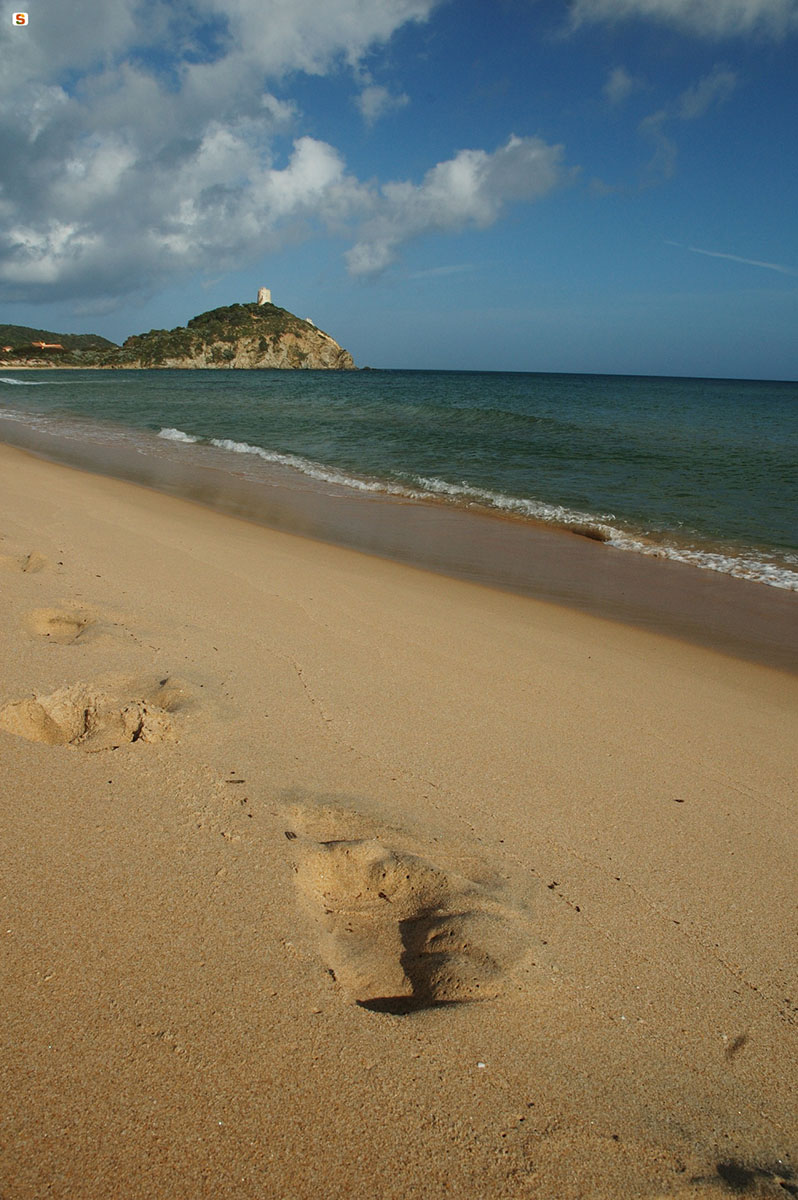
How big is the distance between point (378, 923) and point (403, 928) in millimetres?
84

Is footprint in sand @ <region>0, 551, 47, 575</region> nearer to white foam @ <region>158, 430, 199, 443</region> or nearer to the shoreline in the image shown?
the shoreline

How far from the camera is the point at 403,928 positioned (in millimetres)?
2125

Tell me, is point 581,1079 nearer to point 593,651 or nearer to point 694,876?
point 694,876

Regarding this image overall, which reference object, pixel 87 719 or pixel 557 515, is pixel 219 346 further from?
pixel 87 719

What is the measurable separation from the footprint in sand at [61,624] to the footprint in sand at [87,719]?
74 centimetres

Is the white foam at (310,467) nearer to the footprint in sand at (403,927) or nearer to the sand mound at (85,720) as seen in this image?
the sand mound at (85,720)

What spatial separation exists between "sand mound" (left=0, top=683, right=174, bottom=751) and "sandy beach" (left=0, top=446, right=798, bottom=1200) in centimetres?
2

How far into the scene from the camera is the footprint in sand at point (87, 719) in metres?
2.91

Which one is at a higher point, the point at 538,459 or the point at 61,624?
the point at 538,459

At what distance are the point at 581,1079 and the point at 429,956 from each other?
52 centimetres

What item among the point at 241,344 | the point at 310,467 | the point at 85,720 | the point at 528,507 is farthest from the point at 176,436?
the point at 241,344

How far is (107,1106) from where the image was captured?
1.47m

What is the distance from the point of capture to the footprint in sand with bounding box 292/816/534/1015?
1.89 meters

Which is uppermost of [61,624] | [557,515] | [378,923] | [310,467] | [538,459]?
[538,459]
